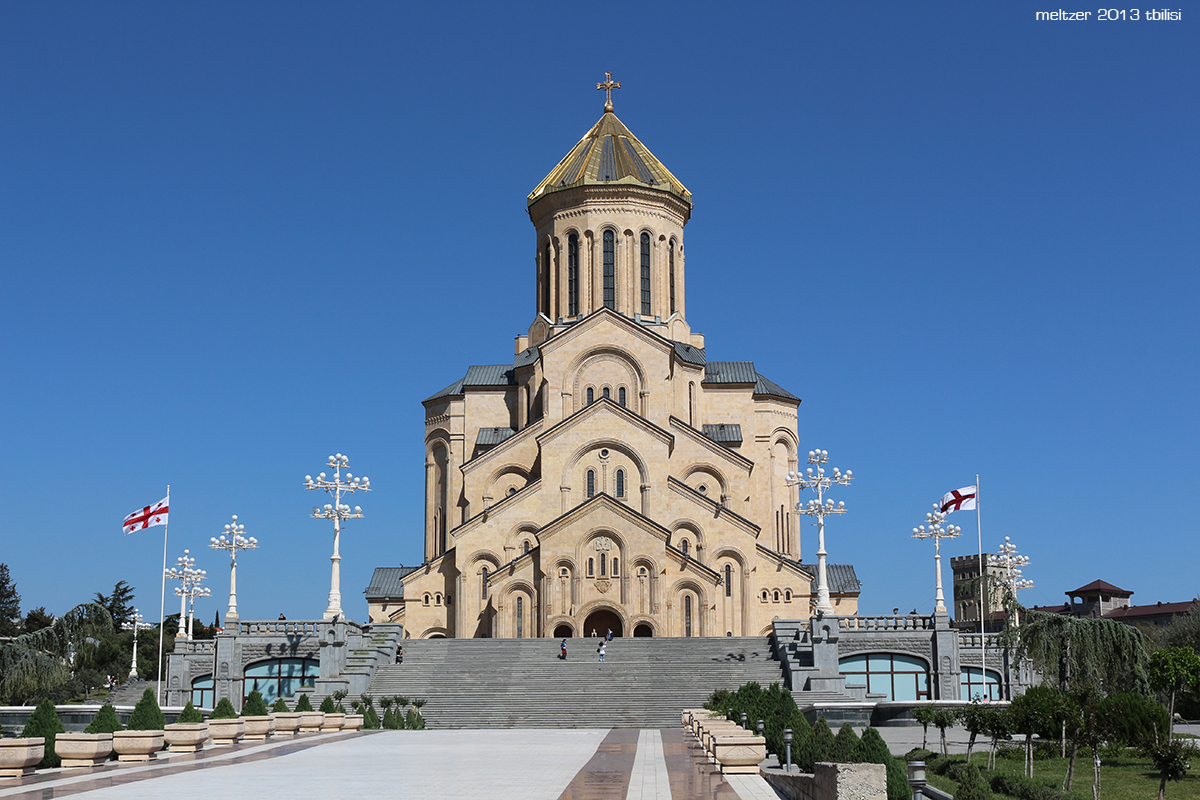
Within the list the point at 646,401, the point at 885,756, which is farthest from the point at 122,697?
the point at 885,756

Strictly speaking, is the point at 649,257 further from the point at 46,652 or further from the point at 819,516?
the point at 46,652

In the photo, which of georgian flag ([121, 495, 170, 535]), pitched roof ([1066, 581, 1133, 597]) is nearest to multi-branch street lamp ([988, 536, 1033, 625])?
georgian flag ([121, 495, 170, 535])

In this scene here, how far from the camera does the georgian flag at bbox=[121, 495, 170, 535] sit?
4034 centimetres

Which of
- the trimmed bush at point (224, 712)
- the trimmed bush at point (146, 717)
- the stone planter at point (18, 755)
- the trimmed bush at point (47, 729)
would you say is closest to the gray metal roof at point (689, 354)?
the trimmed bush at point (224, 712)

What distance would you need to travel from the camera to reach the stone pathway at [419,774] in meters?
15.6

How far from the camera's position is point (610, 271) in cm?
5706

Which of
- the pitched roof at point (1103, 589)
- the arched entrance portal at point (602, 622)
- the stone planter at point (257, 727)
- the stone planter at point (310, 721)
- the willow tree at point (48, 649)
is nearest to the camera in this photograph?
the stone planter at point (257, 727)

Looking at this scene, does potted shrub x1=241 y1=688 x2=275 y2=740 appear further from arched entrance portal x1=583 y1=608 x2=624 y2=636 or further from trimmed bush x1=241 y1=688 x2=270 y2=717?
arched entrance portal x1=583 y1=608 x2=624 y2=636

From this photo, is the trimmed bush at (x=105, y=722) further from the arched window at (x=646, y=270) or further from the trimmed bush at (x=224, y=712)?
the arched window at (x=646, y=270)

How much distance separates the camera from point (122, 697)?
42.0 meters

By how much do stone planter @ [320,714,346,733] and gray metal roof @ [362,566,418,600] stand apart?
2756 cm

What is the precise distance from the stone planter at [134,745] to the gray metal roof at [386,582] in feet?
120

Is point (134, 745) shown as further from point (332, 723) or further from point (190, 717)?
point (332, 723)

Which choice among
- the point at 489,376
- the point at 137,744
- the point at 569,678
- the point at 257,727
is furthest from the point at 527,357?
the point at 137,744
